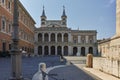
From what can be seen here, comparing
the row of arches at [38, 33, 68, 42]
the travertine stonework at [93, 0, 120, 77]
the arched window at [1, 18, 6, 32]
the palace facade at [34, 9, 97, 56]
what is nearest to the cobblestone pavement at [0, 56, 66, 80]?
the travertine stonework at [93, 0, 120, 77]

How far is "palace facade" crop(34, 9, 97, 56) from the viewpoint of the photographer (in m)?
92.7

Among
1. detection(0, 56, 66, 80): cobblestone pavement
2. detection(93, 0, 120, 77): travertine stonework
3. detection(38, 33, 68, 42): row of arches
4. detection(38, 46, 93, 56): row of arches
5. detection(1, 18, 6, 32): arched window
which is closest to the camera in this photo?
detection(93, 0, 120, 77): travertine stonework

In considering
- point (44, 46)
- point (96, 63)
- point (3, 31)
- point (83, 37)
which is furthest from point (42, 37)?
point (96, 63)

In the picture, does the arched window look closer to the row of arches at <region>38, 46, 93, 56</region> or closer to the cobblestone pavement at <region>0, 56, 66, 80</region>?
the cobblestone pavement at <region>0, 56, 66, 80</region>

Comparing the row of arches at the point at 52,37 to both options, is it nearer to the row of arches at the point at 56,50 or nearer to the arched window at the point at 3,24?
the row of arches at the point at 56,50

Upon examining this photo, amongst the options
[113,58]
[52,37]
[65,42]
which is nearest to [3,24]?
[113,58]

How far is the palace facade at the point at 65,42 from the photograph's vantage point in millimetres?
92688

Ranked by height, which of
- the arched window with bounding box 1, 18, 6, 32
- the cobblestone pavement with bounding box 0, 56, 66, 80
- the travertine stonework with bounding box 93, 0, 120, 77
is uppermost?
the arched window with bounding box 1, 18, 6, 32

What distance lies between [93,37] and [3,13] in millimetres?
60366

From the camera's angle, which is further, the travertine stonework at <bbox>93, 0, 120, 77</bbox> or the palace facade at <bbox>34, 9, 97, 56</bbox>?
the palace facade at <bbox>34, 9, 97, 56</bbox>

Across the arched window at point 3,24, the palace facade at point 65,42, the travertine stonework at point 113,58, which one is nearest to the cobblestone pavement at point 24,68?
the travertine stonework at point 113,58

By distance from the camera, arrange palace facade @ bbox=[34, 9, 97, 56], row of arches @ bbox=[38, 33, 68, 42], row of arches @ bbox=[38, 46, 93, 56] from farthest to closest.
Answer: row of arches @ bbox=[38, 33, 68, 42], row of arches @ bbox=[38, 46, 93, 56], palace facade @ bbox=[34, 9, 97, 56]

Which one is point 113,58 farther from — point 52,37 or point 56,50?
point 52,37

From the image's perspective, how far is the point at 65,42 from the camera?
92.8m
